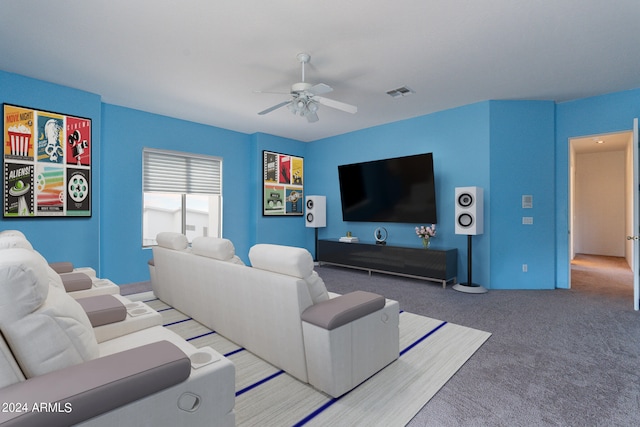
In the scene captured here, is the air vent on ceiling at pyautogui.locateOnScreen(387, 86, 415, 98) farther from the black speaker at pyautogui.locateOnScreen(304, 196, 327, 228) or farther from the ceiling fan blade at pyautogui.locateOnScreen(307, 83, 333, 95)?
the black speaker at pyautogui.locateOnScreen(304, 196, 327, 228)

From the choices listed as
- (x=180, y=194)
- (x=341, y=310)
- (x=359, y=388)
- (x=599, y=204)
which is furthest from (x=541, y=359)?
(x=599, y=204)

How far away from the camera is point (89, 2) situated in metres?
2.35

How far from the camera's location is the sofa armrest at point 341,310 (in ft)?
5.85

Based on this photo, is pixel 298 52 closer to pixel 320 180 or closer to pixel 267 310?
pixel 267 310

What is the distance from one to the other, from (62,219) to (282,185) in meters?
3.69

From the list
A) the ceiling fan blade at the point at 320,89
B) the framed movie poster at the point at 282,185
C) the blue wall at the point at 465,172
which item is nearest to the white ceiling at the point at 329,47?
the blue wall at the point at 465,172

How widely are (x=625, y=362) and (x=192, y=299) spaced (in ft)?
11.8

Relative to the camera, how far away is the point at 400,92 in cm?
409

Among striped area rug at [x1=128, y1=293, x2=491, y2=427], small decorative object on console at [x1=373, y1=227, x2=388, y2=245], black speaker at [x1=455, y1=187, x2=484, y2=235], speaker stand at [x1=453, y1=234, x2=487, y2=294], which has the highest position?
black speaker at [x1=455, y1=187, x2=484, y2=235]

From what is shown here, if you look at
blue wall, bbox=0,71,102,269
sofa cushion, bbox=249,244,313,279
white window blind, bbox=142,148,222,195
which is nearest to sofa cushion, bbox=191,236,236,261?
sofa cushion, bbox=249,244,313,279

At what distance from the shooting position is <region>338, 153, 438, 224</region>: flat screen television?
4973 millimetres

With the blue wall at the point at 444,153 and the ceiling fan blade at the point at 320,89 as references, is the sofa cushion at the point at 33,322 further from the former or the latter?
the blue wall at the point at 444,153

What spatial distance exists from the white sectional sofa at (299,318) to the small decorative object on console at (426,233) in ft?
9.34

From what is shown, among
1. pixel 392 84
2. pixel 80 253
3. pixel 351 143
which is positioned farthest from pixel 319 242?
pixel 80 253
